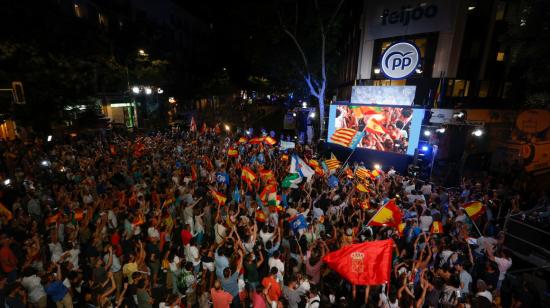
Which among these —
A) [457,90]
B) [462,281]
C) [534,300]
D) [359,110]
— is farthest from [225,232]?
[457,90]

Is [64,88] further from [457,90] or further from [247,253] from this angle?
[457,90]

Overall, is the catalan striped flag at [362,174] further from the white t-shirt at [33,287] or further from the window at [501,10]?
the window at [501,10]

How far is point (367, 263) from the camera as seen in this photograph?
5.74 metres

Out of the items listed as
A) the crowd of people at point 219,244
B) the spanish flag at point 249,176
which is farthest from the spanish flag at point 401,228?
the spanish flag at point 249,176

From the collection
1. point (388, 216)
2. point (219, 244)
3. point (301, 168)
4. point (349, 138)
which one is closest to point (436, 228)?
point (388, 216)

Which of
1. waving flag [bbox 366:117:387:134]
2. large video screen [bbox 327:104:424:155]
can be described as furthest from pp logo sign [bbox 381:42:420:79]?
waving flag [bbox 366:117:387:134]

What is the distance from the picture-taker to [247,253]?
6.66 m

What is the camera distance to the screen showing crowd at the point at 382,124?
50.2 ft

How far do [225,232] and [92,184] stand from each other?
5.67 m

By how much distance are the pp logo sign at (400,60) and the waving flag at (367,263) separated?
12.8m

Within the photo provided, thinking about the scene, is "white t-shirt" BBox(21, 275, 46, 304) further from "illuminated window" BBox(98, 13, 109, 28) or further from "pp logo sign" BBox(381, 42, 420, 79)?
"illuminated window" BBox(98, 13, 109, 28)

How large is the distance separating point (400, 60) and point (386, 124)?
3.61 m

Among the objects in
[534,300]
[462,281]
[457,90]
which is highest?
[457,90]

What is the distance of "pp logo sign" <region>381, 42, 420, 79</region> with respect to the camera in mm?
15742
